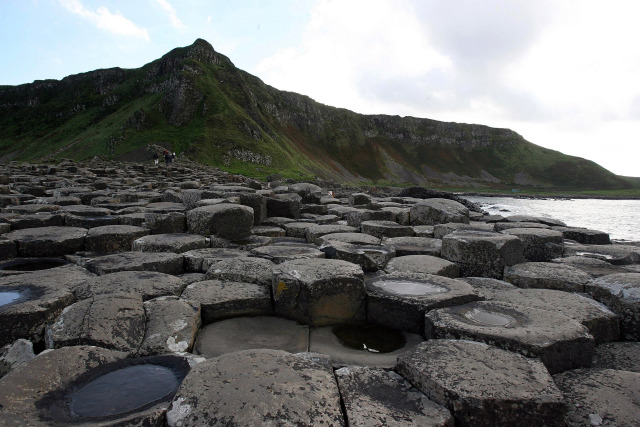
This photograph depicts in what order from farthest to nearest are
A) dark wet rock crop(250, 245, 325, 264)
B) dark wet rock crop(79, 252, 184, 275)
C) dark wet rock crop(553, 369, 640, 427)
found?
1. dark wet rock crop(250, 245, 325, 264)
2. dark wet rock crop(79, 252, 184, 275)
3. dark wet rock crop(553, 369, 640, 427)

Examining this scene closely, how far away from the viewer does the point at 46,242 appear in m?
5.28

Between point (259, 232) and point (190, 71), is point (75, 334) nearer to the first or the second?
point (259, 232)

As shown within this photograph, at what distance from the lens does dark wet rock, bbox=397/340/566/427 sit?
2072 mm

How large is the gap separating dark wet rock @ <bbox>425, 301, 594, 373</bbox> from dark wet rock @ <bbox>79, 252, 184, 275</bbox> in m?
3.09

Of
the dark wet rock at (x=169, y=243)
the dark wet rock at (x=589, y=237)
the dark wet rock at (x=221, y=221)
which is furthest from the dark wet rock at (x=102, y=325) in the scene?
the dark wet rock at (x=589, y=237)

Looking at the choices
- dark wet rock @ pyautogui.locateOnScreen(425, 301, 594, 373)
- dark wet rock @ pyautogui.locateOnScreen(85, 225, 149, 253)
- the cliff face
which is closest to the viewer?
dark wet rock @ pyautogui.locateOnScreen(425, 301, 594, 373)

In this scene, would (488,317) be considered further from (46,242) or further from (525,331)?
(46,242)

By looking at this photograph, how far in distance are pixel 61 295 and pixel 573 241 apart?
8.44 metres

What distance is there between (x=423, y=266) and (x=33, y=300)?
408 cm

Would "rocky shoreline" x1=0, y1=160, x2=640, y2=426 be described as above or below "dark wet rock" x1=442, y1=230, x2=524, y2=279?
below

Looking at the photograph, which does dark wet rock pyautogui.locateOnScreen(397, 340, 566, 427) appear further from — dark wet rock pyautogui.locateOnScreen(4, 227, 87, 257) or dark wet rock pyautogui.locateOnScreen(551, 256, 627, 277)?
dark wet rock pyautogui.locateOnScreen(4, 227, 87, 257)

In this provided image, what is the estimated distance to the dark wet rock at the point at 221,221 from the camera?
608cm

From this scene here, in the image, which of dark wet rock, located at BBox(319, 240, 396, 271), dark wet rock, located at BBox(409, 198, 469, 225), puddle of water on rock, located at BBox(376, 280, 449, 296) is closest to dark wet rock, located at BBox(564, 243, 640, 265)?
dark wet rock, located at BBox(409, 198, 469, 225)

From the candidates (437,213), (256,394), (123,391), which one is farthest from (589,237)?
(123,391)
